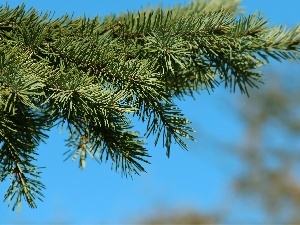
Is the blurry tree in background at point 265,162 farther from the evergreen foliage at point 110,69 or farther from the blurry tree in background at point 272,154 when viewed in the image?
the evergreen foliage at point 110,69

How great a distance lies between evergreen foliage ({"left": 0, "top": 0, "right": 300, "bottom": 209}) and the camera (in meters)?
0.53

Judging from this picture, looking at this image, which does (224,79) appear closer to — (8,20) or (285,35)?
(285,35)

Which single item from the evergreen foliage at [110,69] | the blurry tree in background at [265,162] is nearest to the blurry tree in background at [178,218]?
the blurry tree in background at [265,162]

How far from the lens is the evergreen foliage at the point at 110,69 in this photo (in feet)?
1.75

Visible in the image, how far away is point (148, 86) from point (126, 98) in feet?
0.09

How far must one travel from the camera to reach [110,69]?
0.57 meters

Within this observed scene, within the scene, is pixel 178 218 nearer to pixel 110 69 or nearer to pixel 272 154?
pixel 272 154

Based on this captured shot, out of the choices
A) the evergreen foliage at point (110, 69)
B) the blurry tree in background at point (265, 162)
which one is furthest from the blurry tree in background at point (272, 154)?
the evergreen foliage at point (110, 69)

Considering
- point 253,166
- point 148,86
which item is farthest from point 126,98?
point 253,166

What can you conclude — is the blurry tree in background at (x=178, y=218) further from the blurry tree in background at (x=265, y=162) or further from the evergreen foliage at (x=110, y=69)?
the evergreen foliage at (x=110, y=69)

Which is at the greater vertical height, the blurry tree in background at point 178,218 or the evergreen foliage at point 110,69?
the blurry tree in background at point 178,218

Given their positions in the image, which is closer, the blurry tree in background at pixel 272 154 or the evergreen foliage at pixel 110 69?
the evergreen foliage at pixel 110 69

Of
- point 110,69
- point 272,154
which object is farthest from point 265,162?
point 110,69

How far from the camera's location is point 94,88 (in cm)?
53
